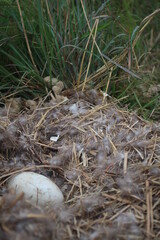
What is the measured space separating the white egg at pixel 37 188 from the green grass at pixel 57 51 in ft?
2.57

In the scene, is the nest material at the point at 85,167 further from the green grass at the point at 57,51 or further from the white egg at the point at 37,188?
the green grass at the point at 57,51

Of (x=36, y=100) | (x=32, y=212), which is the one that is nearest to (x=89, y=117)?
(x=36, y=100)

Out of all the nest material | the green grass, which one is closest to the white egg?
the nest material

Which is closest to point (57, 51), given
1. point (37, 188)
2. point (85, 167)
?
point (85, 167)

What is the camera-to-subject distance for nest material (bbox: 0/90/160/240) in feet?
4.56

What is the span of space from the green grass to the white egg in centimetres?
78

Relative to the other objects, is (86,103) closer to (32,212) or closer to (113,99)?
(113,99)

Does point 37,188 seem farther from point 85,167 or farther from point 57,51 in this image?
point 57,51

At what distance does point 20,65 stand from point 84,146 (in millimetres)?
755

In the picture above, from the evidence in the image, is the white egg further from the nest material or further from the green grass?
the green grass

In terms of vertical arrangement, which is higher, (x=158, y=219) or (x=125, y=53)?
(x=125, y=53)

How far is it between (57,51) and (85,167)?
881mm

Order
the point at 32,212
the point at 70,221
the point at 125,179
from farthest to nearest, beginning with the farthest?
the point at 125,179 < the point at 70,221 < the point at 32,212

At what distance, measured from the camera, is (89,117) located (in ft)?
7.01
